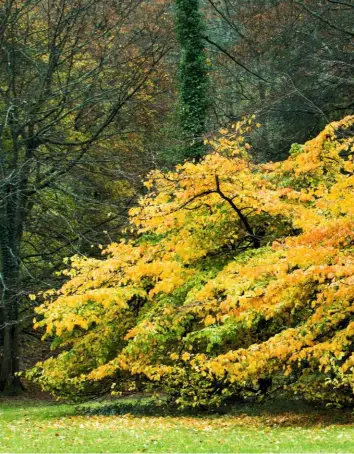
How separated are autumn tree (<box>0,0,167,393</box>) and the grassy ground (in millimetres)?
6065

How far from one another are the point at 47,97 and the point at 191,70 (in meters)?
5.90

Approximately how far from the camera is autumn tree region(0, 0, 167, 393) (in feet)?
59.6

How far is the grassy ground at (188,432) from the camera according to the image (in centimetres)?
849

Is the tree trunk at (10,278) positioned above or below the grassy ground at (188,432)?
above

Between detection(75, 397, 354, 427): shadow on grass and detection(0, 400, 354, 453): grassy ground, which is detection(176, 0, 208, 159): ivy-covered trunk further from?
detection(0, 400, 354, 453): grassy ground

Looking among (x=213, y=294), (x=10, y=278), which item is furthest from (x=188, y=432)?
(x=10, y=278)

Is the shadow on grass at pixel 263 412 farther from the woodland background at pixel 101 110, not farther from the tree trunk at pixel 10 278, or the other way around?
the woodland background at pixel 101 110

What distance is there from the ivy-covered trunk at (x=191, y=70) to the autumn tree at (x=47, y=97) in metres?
0.87

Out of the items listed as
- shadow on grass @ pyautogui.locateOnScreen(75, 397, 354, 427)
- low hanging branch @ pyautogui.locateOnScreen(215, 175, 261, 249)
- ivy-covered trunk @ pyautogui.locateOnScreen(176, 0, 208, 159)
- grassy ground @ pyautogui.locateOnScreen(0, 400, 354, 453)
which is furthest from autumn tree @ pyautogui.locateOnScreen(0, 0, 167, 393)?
low hanging branch @ pyautogui.locateOnScreen(215, 175, 261, 249)

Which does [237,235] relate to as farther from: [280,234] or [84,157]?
[84,157]

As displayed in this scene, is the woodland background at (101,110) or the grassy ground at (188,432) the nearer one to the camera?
the grassy ground at (188,432)

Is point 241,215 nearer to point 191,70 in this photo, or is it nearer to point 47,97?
point 47,97

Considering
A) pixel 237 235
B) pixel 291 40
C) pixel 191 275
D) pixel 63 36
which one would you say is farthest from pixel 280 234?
pixel 291 40

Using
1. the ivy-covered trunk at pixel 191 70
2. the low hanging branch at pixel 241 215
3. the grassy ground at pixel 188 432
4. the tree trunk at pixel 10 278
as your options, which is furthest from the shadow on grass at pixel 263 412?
the ivy-covered trunk at pixel 191 70
